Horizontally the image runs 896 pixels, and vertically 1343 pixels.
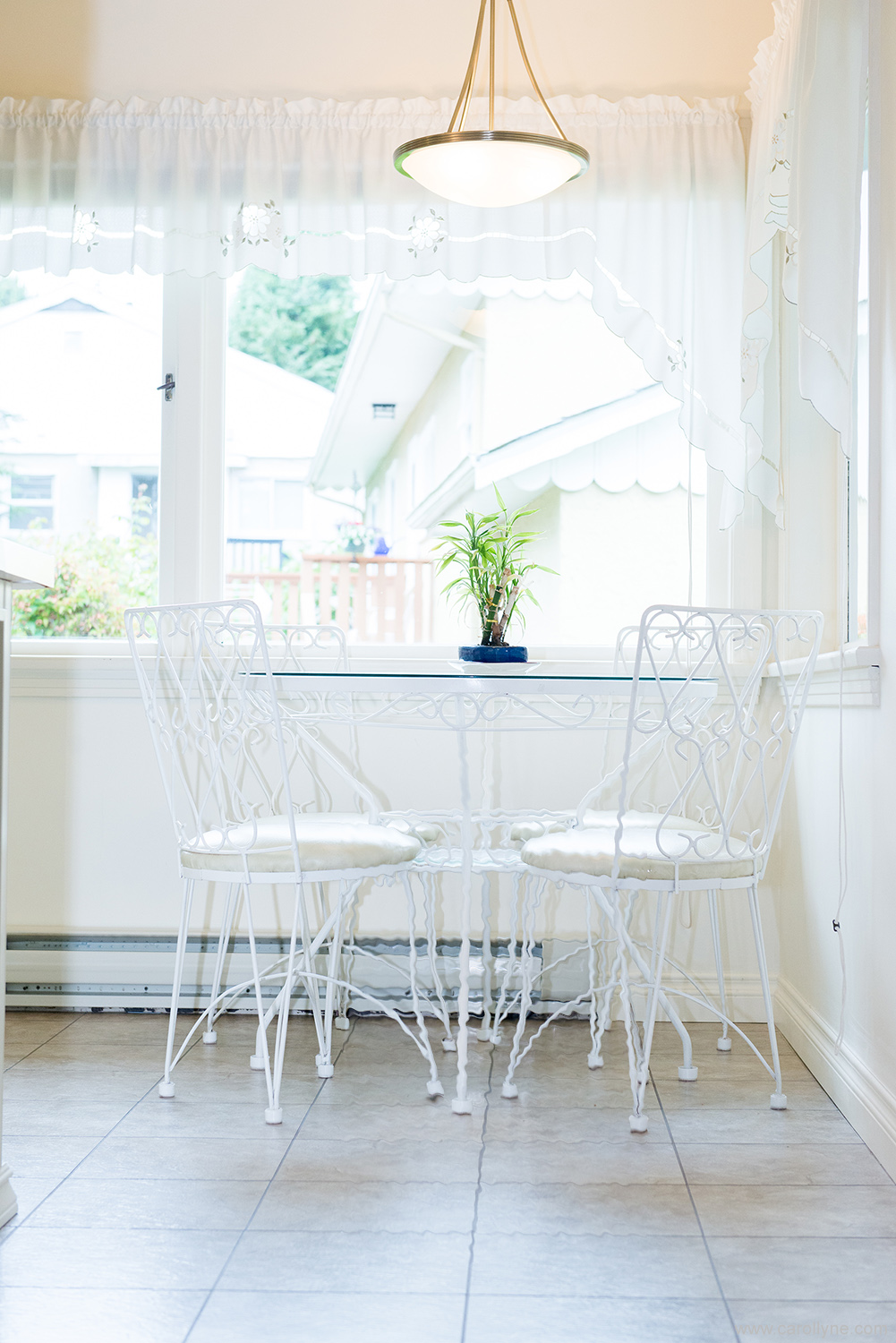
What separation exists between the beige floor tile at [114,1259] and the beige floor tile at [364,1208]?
0.33ft

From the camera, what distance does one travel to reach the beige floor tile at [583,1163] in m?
1.88

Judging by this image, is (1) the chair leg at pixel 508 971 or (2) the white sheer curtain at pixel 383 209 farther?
(2) the white sheer curtain at pixel 383 209

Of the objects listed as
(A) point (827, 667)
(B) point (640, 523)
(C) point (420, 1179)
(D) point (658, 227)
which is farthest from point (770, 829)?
(D) point (658, 227)

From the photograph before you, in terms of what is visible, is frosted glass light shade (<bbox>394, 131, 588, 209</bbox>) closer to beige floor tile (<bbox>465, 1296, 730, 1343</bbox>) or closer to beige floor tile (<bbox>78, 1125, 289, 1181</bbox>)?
beige floor tile (<bbox>78, 1125, 289, 1181</bbox>)

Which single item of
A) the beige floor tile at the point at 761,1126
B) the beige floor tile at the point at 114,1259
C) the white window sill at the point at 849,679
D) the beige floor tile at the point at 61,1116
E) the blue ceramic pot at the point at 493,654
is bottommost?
the beige floor tile at the point at 61,1116

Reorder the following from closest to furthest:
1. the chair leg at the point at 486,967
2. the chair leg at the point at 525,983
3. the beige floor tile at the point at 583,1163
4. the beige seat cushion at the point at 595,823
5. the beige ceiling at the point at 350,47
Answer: the beige floor tile at the point at 583,1163
the chair leg at the point at 525,983
the beige seat cushion at the point at 595,823
the chair leg at the point at 486,967
the beige ceiling at the point at 350,47

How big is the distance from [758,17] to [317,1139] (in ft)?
9.18

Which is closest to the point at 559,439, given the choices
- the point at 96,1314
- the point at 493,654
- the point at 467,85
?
the point at 467,85

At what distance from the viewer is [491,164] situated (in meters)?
2.30

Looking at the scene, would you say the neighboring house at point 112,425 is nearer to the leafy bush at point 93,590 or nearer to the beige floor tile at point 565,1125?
the leafy bush at point 93,590

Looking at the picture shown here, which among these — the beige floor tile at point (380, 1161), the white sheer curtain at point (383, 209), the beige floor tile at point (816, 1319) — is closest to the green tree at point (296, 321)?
the white sheer curtain at point (383, 209)

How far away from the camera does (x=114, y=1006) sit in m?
2.89

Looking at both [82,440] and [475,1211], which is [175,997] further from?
[82,440]

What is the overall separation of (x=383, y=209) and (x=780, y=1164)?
228 centimetres
